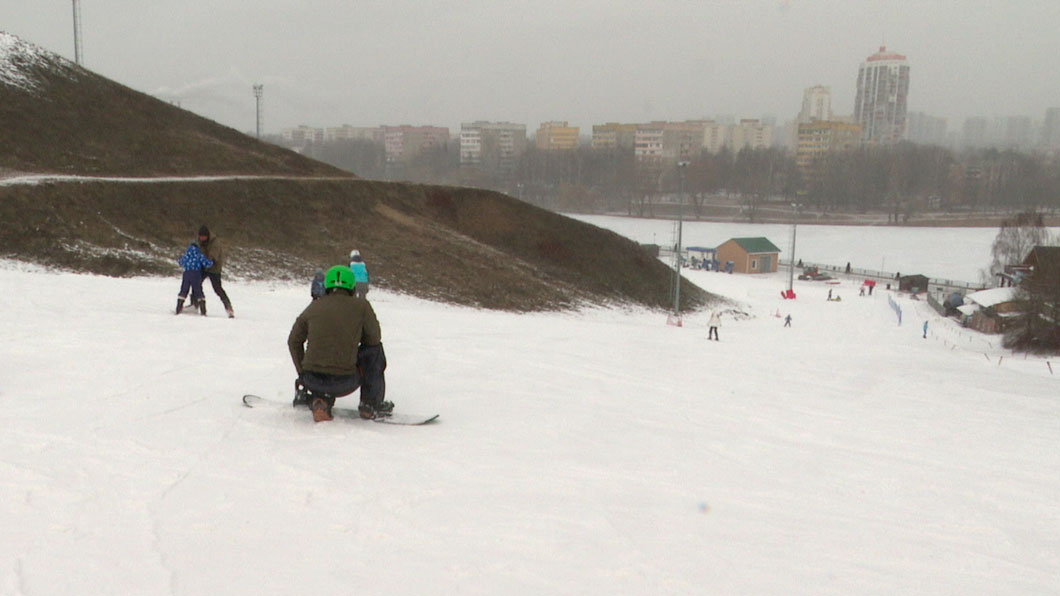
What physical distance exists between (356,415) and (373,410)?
0.26 metres

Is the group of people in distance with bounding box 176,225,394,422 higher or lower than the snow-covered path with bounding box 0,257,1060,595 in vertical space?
higher

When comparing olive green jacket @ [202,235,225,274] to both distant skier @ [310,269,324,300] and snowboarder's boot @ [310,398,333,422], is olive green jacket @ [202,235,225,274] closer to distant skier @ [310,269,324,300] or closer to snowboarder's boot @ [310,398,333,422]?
distant skier @ [310,269,324,300]

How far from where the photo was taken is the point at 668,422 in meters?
8.70

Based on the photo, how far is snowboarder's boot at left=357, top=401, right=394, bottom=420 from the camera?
7.04 m

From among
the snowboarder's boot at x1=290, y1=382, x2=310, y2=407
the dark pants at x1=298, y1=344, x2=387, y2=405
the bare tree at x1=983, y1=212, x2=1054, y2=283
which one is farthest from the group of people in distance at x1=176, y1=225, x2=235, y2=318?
the bare tree at x1=983, y1=212, x2=1054, y2=283

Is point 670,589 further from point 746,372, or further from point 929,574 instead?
point 746,372

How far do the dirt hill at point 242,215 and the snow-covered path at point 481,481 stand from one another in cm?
1600

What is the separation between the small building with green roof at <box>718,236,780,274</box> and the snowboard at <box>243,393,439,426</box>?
72.8m

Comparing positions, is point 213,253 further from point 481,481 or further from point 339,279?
point 481,481

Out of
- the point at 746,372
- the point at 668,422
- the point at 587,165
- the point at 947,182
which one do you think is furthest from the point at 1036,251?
the point at 587,165

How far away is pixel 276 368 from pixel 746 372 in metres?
9.10

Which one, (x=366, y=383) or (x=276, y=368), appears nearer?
(x=366, y=383)

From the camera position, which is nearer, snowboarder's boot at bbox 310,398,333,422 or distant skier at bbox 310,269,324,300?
snowboarder's boot at bbox 310,398,333,422

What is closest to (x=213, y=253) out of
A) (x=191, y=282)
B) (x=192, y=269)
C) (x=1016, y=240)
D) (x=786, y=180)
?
(x=192, y=269)
